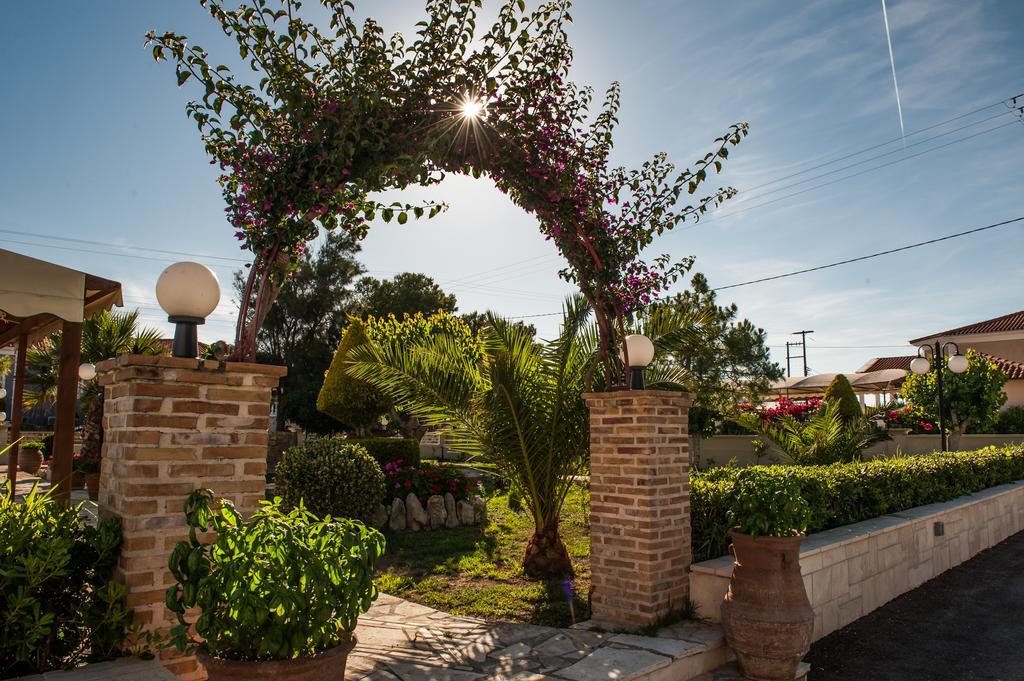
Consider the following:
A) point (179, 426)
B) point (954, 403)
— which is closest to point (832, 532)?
point (179, 426)

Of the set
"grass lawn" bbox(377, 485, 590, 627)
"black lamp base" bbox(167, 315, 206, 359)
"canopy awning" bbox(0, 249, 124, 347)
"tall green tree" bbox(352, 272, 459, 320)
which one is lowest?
"grass lawn" bbox(377, 485, 590, 627)

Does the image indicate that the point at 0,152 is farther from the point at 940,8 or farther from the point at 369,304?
the point at 369,304

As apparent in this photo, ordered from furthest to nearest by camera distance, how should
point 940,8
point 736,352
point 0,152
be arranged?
point 736,352
point 0,152
point 940,8

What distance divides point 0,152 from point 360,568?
24.6ft

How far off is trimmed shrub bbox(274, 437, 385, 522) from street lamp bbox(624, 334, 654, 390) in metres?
4.24

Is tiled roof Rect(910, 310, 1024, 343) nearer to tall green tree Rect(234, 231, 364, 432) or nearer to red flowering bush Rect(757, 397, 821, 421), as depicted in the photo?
red flowering bush Rect(757, 397, 821, 421)

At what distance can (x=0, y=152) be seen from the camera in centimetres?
680

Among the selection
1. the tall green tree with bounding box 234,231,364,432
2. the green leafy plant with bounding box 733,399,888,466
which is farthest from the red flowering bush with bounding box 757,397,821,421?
the tall green tree with bounding box 234,231,364,432

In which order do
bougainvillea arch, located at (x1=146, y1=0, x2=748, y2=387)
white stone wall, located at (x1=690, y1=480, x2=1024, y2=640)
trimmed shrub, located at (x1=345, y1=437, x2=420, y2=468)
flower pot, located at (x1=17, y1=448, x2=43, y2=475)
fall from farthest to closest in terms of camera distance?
1. flower pot, located at (x1=17, y1=448, x2=43, y2=475)
2. trimmed shrub, located at (x1=345, y1=437, x2=420, y2=468)
3. white stone wall, located at (x1=690, y1=480, x2=1024, y2=640)
4. bougainvillea arch, located at (x1=146, y1=0, x2=748, y2=387)

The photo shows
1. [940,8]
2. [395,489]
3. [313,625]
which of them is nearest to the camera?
[313,625]

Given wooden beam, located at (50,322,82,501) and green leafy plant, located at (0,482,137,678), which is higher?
wooden beam, located at (50,322,82,501)

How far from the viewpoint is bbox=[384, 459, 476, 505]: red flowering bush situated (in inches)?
348

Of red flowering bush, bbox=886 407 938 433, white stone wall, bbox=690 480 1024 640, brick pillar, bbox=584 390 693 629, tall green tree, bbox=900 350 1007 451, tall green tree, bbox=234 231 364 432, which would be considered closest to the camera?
brick pillar, bbox=584 390 693 629

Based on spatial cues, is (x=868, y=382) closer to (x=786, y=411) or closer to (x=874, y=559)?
(x=786, y=411)
